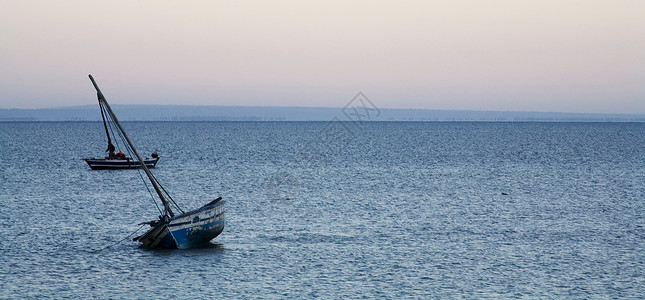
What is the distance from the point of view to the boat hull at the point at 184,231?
3625 centimetres

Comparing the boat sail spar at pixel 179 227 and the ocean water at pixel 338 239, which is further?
the boat sail spar at pixel 179 227

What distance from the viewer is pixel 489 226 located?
146ft

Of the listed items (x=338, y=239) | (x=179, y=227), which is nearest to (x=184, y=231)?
(x=179, y=227)

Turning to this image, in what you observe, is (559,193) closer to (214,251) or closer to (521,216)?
(521,216)

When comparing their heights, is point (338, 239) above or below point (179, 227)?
below

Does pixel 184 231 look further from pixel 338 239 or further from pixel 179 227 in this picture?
pixel 338 239

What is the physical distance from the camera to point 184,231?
36.5 metres

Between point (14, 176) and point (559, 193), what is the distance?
53679mm

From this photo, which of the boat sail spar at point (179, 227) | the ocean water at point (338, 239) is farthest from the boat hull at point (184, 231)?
the ocean water at point (338, 239)

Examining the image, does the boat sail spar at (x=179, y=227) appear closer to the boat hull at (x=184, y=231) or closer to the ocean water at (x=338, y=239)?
the boat hull at (x=184, y=231)

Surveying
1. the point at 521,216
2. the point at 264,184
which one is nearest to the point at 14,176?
the point at 264,184

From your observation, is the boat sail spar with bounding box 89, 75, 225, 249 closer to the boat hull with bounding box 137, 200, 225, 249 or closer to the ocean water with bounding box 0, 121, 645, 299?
the boat hull with bounding box 137, 200, 225, 249

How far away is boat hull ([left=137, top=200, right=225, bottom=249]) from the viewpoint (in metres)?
36.2

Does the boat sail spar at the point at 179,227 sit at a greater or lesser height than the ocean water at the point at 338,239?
greater
